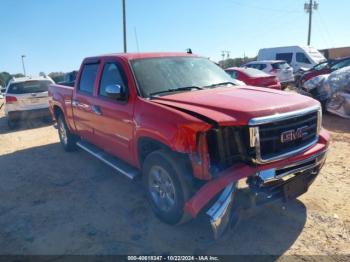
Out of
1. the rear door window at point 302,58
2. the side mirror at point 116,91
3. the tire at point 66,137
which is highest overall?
the rear door window at point 302,58

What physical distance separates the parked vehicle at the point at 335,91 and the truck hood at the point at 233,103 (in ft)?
21.4

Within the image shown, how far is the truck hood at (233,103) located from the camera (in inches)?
126

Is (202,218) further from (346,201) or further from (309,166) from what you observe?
(346,201)

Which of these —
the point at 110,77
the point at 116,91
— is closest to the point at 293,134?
the point at 116,91

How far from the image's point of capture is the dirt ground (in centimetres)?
356

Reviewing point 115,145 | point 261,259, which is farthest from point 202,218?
point 115,145

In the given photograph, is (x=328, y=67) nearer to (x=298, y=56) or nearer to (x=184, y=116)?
(x=298, y=56)

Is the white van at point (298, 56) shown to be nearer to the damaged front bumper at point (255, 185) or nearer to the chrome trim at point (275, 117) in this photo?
the chrome trim at point (275, 117)

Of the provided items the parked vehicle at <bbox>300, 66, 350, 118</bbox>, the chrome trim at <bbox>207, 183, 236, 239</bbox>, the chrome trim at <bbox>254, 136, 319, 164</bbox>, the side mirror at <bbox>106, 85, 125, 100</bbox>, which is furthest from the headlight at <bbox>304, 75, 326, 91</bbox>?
the chrome trim at <bbox>207, 183, 236, 239</bbox>

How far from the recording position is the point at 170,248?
3.56 m

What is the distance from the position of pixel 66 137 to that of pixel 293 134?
5370 millimetres

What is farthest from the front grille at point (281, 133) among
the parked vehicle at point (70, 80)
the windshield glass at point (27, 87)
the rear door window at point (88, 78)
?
the windshield glass at point (27, 87)

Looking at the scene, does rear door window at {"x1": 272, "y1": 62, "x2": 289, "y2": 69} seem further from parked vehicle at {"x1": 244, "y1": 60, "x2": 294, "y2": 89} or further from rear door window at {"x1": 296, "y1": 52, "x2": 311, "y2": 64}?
rear door window at {"x1": 296, "y1": 52, "x2": 311, "y2": 64}

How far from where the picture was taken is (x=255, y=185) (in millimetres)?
3205
